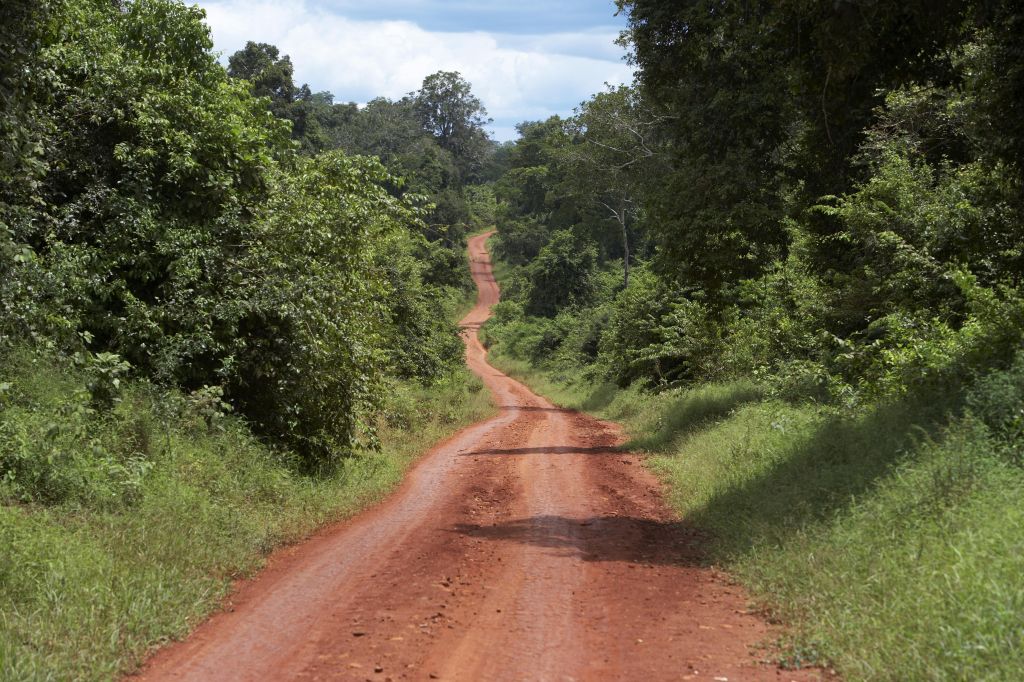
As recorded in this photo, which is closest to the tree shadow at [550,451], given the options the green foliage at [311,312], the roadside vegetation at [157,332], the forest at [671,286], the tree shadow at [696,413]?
the tree shadow at [696,413]

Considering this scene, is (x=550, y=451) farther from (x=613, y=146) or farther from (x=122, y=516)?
(x=613, y=146)

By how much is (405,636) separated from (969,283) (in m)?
7.38

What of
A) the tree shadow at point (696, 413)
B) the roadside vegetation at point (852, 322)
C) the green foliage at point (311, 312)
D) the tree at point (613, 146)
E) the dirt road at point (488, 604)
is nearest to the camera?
the dirt road at point (488, 604)

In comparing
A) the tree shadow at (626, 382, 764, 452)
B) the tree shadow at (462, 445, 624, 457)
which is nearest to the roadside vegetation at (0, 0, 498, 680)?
the tree shadow at (462, 445, 624, 457)

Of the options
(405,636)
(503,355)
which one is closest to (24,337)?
(405,636)

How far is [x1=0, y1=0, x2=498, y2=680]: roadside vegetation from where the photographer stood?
7027 mm

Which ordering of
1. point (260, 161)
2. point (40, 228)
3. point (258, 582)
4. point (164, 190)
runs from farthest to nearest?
1. point (260, 161)
2. point (164, 190)
3. point (40, 228)
4. point (258, 582)

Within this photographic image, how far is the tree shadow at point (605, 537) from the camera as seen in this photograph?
30.4ft

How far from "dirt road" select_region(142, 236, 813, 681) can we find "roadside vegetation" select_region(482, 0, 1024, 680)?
62 cm

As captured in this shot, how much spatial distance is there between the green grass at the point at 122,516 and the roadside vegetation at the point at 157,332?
2 cm

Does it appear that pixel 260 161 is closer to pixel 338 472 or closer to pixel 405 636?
pixel 338 472

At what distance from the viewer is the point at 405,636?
6410 millimetres

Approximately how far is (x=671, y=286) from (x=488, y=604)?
41.3 feet

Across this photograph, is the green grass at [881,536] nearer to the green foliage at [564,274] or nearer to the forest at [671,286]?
the forest at [671,286]
